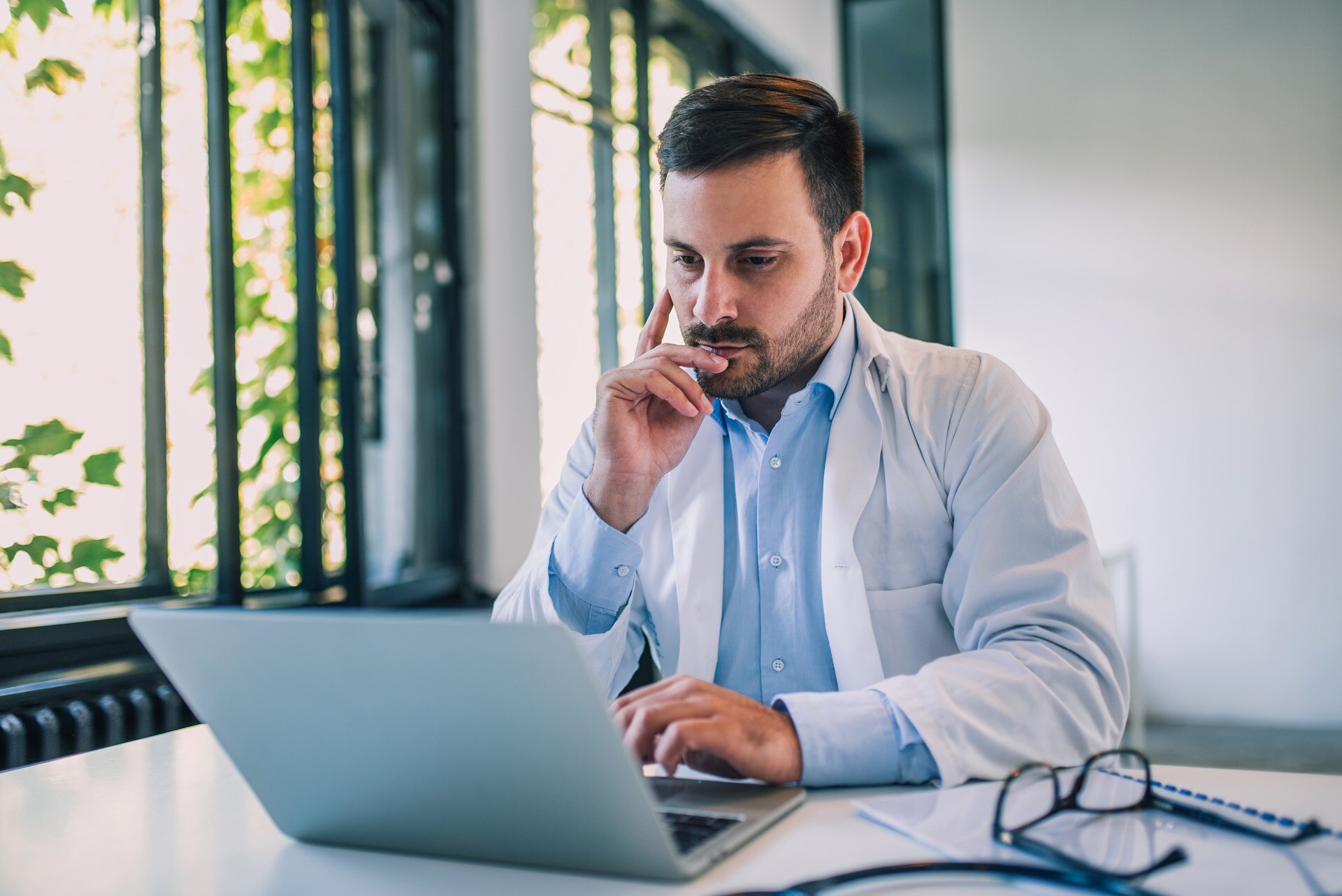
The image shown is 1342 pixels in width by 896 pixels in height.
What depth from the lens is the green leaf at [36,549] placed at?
187 centimetres

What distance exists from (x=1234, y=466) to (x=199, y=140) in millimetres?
4825

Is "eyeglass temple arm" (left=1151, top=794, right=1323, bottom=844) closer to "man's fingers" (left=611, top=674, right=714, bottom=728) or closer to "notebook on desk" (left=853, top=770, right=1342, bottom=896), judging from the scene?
"notebook on desk" (left=853, top=770, right=1342, bottom=896)

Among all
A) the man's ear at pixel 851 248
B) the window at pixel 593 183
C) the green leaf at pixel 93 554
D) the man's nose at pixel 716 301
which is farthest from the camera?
the window at pixel 593 183

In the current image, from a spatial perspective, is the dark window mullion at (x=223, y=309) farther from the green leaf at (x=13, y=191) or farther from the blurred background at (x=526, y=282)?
the green leaf at (x=13, y=191)

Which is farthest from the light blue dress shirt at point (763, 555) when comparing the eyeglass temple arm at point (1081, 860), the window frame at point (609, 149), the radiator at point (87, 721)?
the window frame at point (609, 149)

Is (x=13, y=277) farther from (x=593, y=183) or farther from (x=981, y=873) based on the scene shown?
(x=593, y=183)

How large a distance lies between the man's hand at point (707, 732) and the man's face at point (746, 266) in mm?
666

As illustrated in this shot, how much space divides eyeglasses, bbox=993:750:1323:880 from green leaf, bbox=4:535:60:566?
1760mm

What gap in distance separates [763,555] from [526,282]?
2.11 meters

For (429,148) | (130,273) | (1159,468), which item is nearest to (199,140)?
(130,273)

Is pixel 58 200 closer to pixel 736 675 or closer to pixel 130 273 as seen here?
pixel 130 273

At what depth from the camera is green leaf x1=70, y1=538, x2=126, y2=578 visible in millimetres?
2020

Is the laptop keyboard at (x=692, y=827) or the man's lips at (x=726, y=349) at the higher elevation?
the man's lips at (x=726, y=349)

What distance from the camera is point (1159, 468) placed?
5344 mm
